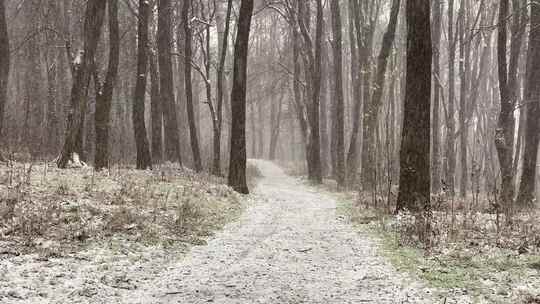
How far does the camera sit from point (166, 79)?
18.1 m

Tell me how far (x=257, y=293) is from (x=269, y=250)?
2.22m

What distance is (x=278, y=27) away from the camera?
130ft

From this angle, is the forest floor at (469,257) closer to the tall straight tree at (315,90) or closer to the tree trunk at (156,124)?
the tree trunk at (156,124)

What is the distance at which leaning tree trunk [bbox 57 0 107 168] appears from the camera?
13.0 metres

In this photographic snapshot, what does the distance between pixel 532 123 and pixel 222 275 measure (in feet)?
39.4

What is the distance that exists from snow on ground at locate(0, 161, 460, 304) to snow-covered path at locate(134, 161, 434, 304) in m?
0.01

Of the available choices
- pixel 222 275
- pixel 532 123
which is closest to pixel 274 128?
pixel 532 123

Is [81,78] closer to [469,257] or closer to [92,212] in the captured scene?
[92,212]

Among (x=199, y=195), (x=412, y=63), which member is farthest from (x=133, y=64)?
(x=412, y=63)

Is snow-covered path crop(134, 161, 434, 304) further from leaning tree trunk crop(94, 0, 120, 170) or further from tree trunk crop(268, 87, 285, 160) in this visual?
tree trunk crop(268, 87, 285, 160)

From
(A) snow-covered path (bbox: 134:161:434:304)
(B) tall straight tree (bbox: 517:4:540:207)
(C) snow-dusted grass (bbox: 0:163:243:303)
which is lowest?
(A) snow-covered path (bbox: 134:161:434:304)

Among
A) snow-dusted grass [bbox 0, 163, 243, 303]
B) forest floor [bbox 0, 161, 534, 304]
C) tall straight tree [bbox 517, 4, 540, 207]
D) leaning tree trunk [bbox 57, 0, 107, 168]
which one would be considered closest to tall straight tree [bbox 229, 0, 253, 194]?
snow-dusted grass [bbox 0, 163, 243, 303]

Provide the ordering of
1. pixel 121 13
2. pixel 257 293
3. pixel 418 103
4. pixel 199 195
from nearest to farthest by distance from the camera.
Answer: pixel 257 293
pixel 418 103
pixel 199 195
pixel 121 13

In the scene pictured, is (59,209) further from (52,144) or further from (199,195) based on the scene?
(52,144)
